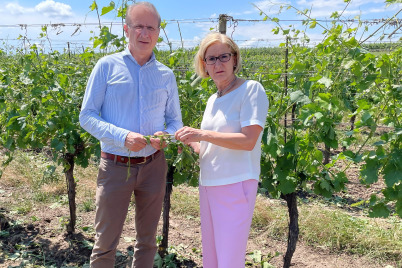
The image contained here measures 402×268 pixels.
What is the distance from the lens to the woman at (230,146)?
1.83 metres

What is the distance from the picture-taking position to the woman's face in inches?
75.6

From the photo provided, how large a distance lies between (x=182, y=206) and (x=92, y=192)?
124 cm

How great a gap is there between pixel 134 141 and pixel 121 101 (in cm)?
29

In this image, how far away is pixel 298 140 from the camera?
8.15 feet

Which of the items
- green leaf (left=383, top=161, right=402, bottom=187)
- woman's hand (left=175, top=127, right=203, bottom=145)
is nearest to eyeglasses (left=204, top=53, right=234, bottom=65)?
woman's hand (left=175, top=127, right=203, bottom=145)

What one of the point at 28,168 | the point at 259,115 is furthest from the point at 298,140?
the point at 28,168

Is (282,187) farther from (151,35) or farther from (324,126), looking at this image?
(151,35)

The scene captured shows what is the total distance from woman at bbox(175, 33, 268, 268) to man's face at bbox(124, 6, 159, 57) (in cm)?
31

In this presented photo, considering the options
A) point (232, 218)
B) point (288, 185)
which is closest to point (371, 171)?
point (288, 185)

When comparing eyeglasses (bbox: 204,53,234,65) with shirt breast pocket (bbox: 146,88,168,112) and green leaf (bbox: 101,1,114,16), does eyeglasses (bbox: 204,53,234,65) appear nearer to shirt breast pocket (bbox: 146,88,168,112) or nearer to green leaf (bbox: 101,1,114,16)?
shirt breast pocket (bbox: 146,88,168,112)

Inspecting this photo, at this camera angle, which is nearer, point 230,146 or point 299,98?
point 230,146

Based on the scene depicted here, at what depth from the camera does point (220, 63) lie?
1.92m

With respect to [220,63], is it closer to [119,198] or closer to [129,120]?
[129,120]

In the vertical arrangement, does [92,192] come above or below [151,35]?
below
